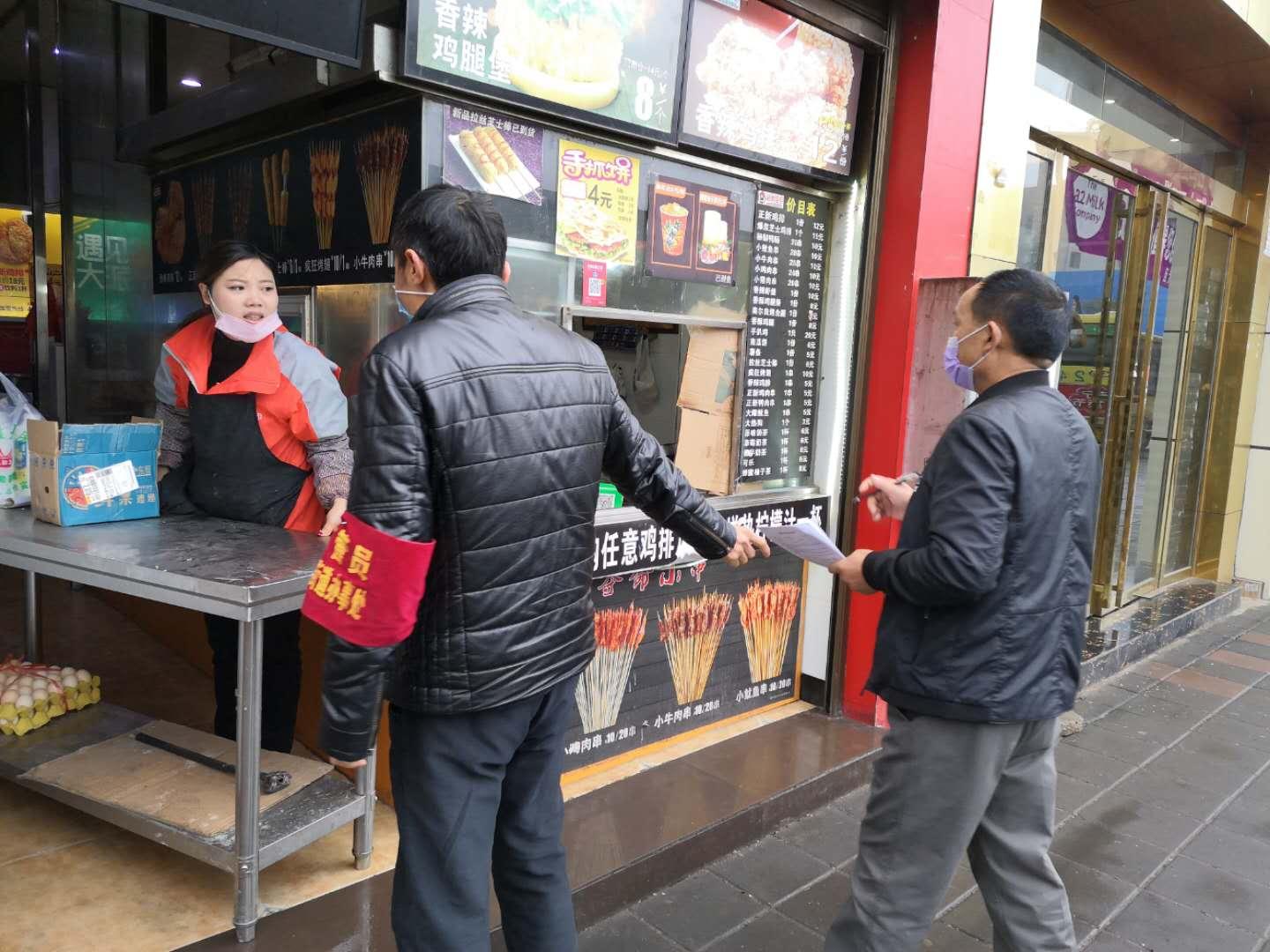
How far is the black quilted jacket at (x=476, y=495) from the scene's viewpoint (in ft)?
6.11

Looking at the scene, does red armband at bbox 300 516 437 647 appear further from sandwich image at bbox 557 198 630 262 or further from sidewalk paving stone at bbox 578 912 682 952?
sandwich image at bbox 557 198 630 262

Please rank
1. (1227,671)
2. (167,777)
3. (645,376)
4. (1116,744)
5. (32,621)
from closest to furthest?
(167,777)
(32,621)
(645,376)
(1116,744)
(1227,671)

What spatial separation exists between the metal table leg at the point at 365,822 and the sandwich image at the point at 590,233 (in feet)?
6.61

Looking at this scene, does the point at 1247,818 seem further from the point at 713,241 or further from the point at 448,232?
the point at 448,232

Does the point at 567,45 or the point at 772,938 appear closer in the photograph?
the point at 772,938

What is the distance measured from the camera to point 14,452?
126 inches

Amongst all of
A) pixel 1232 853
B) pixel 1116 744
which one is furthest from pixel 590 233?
pixel 1116 744

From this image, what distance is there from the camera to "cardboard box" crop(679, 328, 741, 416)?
419cm

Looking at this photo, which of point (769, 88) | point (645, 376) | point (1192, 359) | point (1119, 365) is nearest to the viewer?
point (769, 88)

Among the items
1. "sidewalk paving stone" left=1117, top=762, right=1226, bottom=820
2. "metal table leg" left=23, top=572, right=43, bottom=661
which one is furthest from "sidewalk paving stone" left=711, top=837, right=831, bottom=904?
"metal table leg" left=23, top=572, right=43, bottom=661

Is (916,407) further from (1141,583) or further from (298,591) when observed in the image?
(1141,583)

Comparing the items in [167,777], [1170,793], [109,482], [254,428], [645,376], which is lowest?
[1170,793]

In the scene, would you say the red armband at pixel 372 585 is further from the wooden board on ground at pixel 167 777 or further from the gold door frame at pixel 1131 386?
the gold door frame at pixel 1131 386

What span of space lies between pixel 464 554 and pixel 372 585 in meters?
0.21
